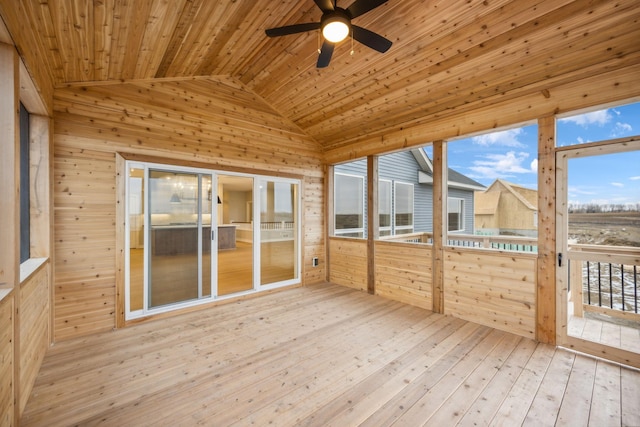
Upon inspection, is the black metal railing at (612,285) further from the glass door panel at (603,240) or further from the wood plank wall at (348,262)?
the wood plank wall at (348,262)

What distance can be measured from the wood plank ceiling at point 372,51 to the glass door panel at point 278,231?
193 centimetres

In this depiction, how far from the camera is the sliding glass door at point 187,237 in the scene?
12.4 ft

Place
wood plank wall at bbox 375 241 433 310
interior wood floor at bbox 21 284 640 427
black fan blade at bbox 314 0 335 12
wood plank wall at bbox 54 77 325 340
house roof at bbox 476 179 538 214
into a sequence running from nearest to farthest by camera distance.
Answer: interior wood floor at bbox 21 284 640 427 → black fan blade at bbox 314 0 335 12 → wood plank wall at bbox 54 77 325 340 → house roof at bbox 476 179 538 214 → wood plank wall at bbox 375 241 433 310

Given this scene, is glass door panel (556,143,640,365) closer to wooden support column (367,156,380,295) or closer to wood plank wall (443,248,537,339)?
wood plank wall (443,248,537,339)

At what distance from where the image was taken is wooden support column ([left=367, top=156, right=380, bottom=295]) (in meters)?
5.14

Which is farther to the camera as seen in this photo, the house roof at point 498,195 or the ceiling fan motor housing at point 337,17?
the house roof at point 498,195

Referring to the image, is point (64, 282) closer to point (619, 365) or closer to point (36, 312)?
point (36, 312)

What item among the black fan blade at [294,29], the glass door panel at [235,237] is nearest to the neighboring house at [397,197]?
the glass door panel at [235,237]

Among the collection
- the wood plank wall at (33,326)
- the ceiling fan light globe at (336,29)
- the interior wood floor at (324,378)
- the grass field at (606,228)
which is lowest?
the interior wood floor at (324,378)

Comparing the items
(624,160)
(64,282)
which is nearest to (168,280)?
(64,282)

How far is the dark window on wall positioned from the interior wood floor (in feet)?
3.90

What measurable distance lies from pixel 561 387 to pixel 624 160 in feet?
7.59

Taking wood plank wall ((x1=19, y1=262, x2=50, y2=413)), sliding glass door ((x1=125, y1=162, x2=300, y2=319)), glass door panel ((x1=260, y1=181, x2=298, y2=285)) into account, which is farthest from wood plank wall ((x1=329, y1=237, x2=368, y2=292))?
wood plank wall ((x1=19, y1=262, x2=50, y2=413))

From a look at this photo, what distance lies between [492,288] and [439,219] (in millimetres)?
1139
